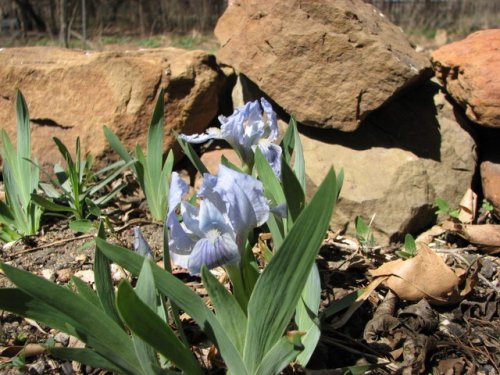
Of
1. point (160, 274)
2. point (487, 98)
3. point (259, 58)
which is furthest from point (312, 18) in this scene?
point (160, 274)

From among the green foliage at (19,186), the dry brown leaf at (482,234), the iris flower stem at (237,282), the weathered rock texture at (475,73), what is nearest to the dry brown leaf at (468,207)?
the dry brown leaf at (482,234)

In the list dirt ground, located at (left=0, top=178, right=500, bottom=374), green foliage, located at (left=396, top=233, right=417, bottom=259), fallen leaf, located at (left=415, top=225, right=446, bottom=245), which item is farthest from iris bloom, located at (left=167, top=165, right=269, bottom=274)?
fallen leaf, located at (left=415, top=225, right=446, bottom=245)

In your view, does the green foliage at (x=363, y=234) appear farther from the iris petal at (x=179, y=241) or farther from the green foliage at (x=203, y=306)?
the iris petal at (x=179, y=241)

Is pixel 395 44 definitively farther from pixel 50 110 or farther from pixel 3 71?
pixel 3 71

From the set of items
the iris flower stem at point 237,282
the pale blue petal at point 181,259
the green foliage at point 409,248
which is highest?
the pale blue petal at point 181,259

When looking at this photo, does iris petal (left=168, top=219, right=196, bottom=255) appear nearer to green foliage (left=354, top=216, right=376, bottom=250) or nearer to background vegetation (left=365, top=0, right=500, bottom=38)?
green foliage (left=354, top=216, right=376, bottom=250)
